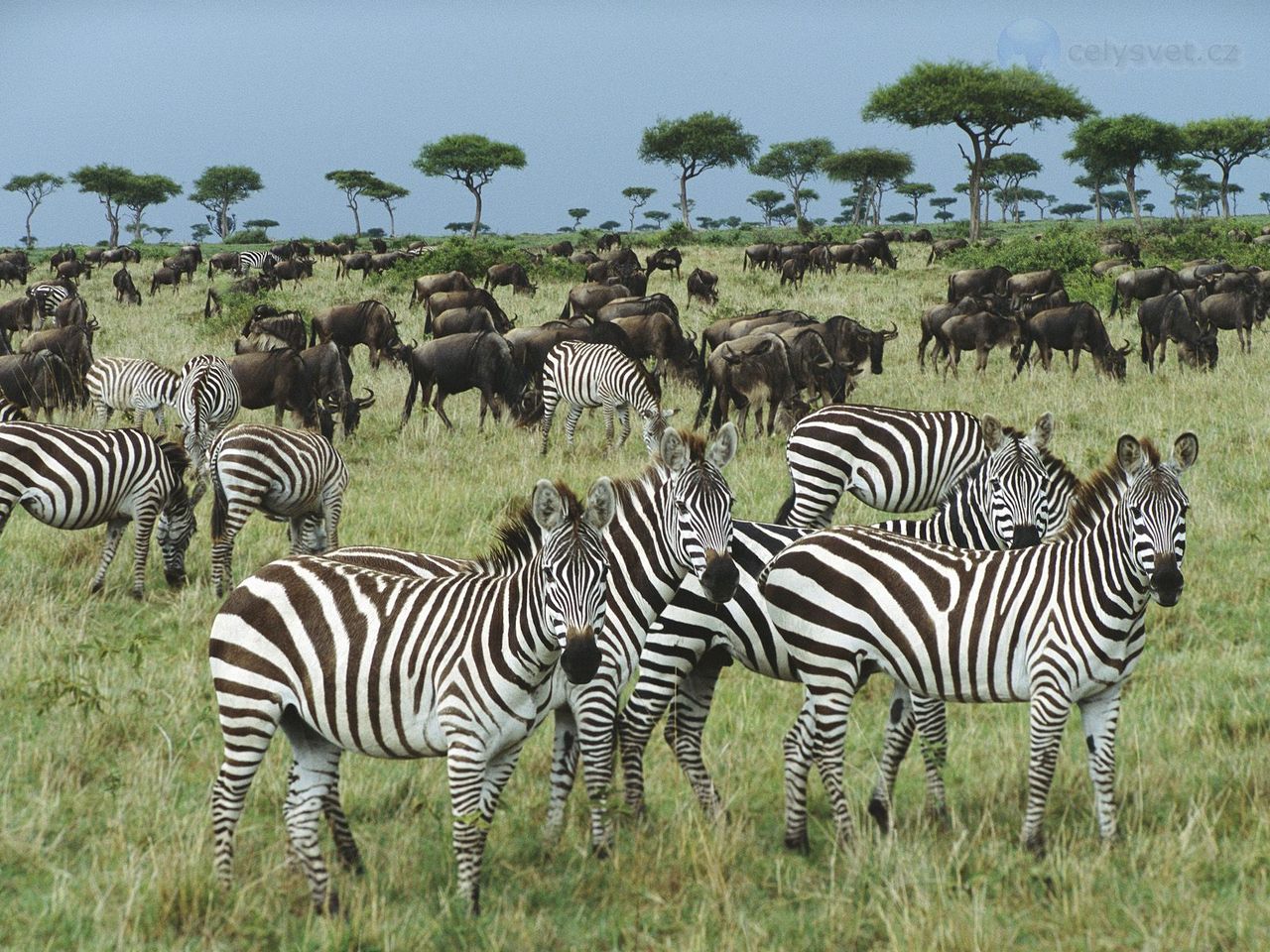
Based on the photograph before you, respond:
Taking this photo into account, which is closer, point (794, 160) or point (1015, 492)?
point (1015, 492)

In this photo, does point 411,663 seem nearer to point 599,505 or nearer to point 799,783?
point 599,505

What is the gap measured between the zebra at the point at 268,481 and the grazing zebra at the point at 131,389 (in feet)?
22.5

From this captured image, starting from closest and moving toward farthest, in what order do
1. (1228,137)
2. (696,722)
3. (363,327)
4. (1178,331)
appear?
(696,722), (1178,331), (363,327), (1228,137)

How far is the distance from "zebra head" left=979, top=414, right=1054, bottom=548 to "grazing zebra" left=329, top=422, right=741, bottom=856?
2.52 m

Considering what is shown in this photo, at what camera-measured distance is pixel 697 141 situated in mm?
72688

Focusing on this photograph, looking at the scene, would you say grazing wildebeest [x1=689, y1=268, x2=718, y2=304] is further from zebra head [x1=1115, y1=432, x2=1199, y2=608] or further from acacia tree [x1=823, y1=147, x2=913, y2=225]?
acacia tree [x1=823, y1=147, x2=913, y2=225]

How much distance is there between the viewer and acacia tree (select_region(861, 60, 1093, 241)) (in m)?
50.1

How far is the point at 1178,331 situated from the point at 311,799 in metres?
18.3

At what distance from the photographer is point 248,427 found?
9477 mm

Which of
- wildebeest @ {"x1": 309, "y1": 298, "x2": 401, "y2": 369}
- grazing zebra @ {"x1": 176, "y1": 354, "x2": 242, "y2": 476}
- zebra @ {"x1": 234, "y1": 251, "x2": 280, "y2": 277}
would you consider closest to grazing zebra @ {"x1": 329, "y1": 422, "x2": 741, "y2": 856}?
grazing zebra @ {"x1": 176, "y1": 354, "x2": 242, "y2": 476}

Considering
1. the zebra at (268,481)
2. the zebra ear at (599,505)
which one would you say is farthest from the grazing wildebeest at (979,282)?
the zebra ear at (599,505)

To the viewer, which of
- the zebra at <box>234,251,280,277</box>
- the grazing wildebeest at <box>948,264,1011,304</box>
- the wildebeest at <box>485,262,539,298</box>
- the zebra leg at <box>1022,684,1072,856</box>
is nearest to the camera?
the zebra leg at <box>1022,684,1072,856</box>

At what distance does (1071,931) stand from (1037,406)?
11995mm

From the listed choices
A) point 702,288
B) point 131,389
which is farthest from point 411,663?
point 702,288
